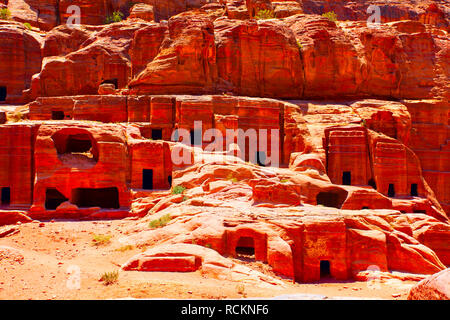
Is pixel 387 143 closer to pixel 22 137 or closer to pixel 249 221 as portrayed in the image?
pixel 249 221

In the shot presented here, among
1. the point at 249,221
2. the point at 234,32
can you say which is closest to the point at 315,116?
the point at 234,32

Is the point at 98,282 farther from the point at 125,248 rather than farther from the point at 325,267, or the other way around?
the point at 325,267

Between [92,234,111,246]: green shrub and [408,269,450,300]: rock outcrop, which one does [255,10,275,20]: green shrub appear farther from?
[408,269,450,300]: rock outcrop

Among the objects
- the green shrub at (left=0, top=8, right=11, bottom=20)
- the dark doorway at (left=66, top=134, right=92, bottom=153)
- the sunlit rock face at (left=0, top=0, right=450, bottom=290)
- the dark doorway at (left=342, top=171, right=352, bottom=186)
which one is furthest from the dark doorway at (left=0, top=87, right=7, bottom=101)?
the dark doorway at (left=342, top=171, right=352, bottom=186)

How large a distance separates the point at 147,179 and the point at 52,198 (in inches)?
231

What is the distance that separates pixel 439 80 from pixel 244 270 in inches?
1390

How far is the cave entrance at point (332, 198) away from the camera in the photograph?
2834 centimetres

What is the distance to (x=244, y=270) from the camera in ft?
50.4

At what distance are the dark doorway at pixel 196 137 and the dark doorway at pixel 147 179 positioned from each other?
437 cm

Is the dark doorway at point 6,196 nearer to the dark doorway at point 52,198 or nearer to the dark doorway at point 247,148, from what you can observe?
the dark doorway at point 52,198

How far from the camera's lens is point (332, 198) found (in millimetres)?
29531

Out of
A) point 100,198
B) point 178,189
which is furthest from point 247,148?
point 100,198

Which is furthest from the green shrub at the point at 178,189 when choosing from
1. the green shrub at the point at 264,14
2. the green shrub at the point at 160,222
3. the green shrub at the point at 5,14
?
the green shrub at the point at 5,14

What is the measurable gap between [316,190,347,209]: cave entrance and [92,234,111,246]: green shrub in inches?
564
